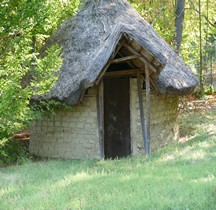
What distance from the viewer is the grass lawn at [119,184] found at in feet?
15.7

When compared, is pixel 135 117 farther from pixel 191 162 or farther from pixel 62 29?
pixel 62 29

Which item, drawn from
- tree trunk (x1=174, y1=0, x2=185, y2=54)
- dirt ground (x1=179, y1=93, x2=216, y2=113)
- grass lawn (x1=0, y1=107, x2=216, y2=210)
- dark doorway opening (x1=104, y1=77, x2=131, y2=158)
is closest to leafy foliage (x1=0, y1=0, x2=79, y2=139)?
grass lawn (x1=0, y1=107, x2=216, y2=210)

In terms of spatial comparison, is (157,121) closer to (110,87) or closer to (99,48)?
(110,87)

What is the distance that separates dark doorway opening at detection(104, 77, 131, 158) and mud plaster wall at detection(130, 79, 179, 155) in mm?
320

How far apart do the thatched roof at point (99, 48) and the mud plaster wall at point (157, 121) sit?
2.41 feet

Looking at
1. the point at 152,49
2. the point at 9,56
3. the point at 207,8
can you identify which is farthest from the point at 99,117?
the point at 207,8

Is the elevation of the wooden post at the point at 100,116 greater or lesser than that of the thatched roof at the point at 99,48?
lesser

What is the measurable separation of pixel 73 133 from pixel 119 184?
403cm

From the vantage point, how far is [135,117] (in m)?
9.73

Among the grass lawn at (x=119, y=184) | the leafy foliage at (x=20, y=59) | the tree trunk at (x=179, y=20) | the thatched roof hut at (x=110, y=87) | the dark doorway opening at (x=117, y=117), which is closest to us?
the grass lawn at (x=119, y=184)

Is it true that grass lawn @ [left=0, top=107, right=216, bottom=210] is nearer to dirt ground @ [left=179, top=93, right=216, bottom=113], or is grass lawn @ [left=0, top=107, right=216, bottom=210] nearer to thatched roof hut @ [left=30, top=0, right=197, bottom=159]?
thatched roof hut @ [left=30, top=0, right=197, bottom=159]

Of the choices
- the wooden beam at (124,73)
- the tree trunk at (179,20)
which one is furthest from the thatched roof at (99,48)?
the tree trunk at (179,20)

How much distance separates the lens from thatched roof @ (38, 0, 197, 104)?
8281mm

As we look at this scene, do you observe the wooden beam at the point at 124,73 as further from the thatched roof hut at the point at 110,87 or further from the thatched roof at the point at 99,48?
the thatched roof at the point at 99,48
